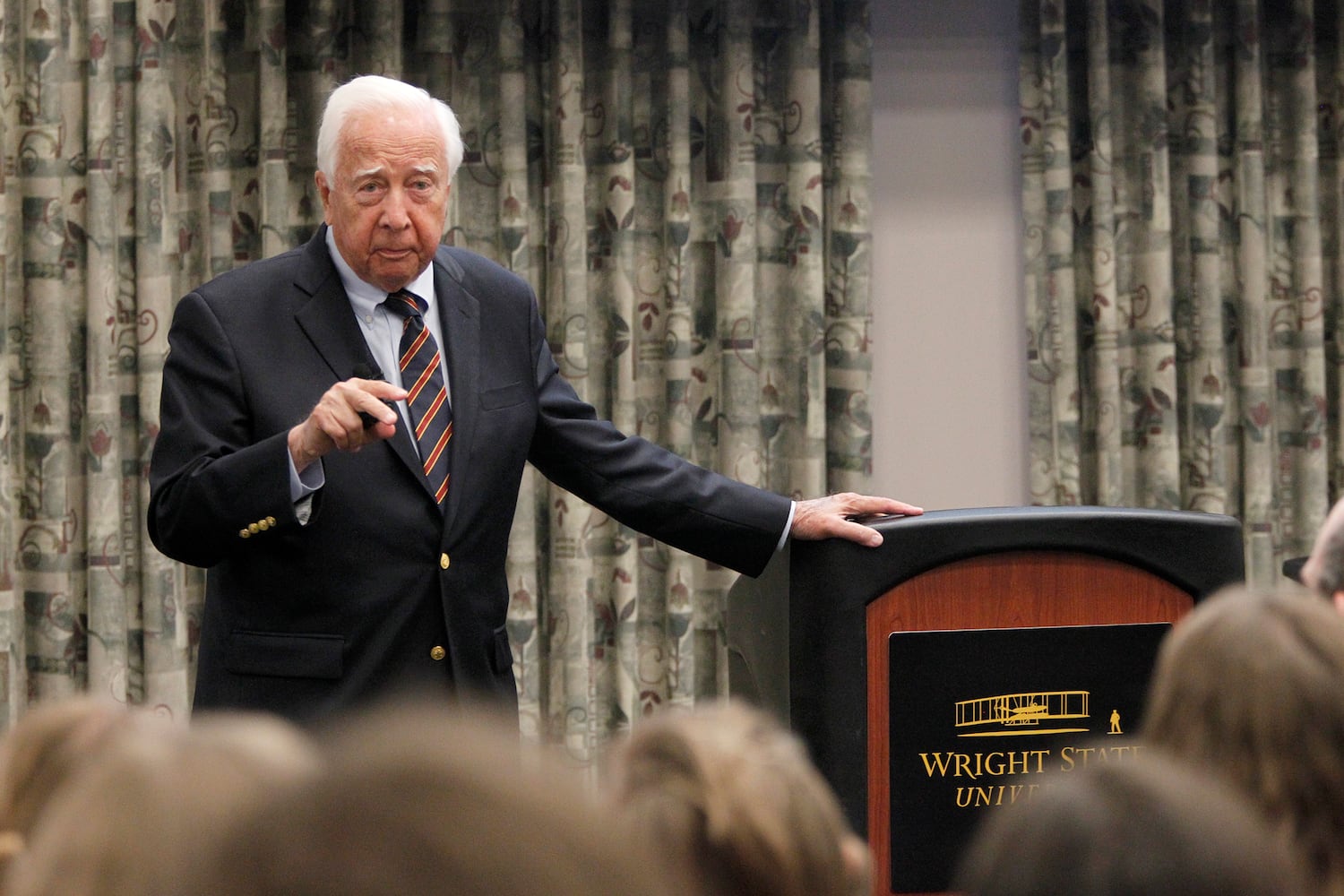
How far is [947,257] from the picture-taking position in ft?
12.1

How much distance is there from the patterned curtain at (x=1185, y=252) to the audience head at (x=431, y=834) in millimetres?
3308

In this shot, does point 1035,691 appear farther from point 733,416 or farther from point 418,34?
point 418,34

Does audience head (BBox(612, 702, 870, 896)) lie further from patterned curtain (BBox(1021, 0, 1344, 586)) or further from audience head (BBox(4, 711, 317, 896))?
patterned curtain (BBox(1021, 0, 1344, 586))

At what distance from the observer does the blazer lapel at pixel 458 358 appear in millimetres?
1858

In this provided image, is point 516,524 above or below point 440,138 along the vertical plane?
below

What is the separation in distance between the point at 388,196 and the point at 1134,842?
4.94ft

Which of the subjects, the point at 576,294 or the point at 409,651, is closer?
the point at 409,651

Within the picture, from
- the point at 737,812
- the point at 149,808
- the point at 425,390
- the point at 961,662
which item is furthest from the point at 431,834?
the point at 425,390

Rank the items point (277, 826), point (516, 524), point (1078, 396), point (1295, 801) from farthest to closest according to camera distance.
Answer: point (1078, 396), point (516, 524), point (1295, 801), point (277, 826)

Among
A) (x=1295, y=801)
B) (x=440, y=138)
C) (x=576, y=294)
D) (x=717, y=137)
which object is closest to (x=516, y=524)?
(x=576, y=294)

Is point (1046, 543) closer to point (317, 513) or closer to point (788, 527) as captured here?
point (788, 527)

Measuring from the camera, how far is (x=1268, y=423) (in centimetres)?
372

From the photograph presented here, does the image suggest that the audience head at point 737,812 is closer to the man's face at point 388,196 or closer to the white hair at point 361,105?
the man's face at point 388,196

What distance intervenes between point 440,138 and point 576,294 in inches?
59.5
